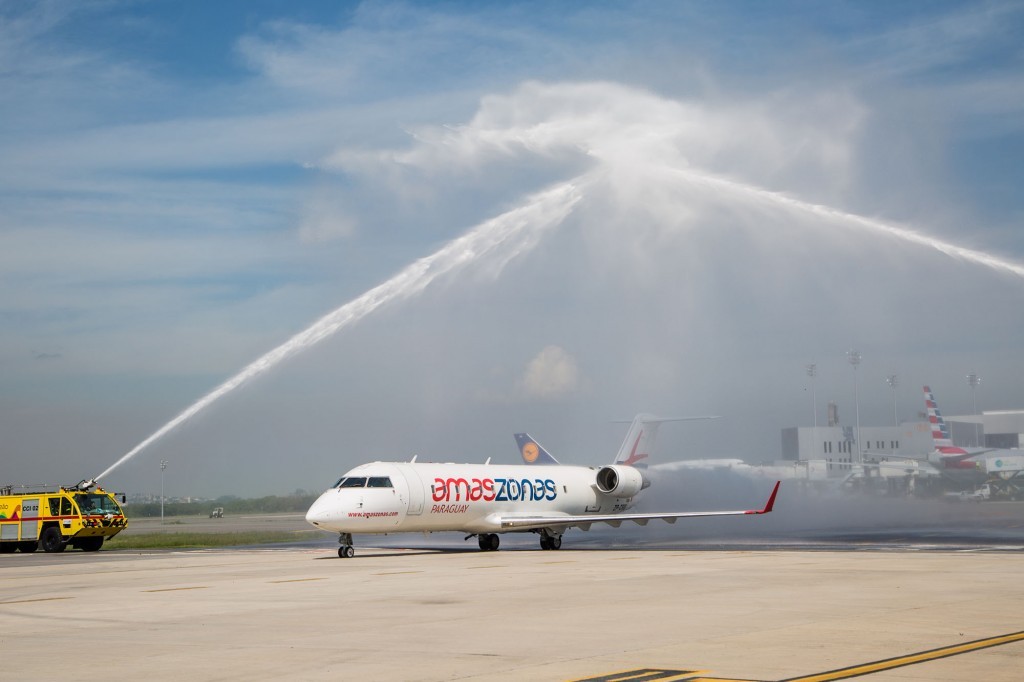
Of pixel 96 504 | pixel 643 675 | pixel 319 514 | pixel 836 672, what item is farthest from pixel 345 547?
pixel 836 672

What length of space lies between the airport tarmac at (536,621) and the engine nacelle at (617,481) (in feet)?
51.0

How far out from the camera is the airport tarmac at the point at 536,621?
13406 millimetres

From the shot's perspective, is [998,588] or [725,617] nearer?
[725,617]

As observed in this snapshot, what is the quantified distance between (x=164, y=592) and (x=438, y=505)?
1640cm

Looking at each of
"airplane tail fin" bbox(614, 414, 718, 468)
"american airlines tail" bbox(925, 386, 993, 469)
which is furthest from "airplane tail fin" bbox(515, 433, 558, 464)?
"american airlines tail" bbox(925, 386, 993, 469)

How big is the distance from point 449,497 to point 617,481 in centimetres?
1000

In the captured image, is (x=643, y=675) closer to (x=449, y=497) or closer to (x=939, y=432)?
(x=449, y=497)

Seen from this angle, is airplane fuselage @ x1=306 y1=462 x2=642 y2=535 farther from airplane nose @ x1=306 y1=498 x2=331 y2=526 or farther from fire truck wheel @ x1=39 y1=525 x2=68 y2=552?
fire truck wheel @ x1=39 y1=525 x2=68 y2=552

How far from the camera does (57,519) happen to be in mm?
48906

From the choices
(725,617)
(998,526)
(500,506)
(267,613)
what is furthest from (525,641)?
(998,526)

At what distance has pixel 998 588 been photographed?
2269cm

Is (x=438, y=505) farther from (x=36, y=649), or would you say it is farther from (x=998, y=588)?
(x=36, y=649)

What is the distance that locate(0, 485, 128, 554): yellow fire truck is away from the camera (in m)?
48.9

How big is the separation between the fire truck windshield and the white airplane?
15.3 m
